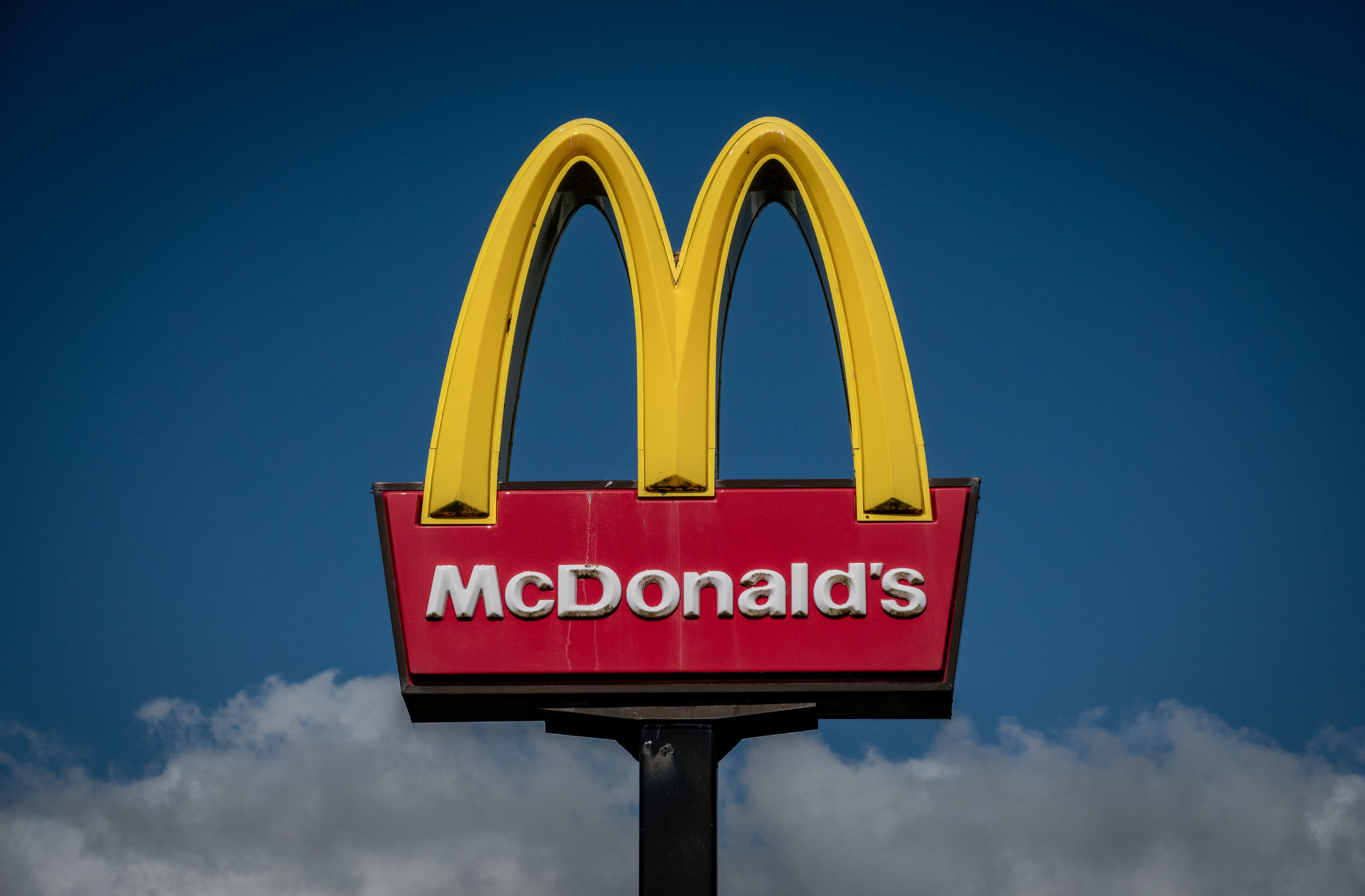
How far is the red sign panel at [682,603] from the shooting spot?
9.30 meters

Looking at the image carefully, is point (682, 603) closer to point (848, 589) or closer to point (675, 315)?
point (848, 589)

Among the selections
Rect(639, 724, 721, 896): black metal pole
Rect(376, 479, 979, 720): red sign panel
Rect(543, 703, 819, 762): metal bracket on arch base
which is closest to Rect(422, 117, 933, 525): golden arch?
Rect(376, 479, 979, 720): red sign panel

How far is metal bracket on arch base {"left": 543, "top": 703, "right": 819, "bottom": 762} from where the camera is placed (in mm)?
9188

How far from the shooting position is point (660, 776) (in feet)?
29.4

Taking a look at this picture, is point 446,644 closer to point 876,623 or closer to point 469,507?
point 469,507

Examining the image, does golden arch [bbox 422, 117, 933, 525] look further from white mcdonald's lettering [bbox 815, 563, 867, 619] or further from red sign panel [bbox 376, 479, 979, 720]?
white mcdonald's lettering [bbox 815, 563, 867, 619]

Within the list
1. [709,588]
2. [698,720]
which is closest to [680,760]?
[698,720]

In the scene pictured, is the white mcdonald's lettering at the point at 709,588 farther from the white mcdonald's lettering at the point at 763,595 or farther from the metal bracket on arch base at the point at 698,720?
the metal bracket on arch base at the point at 698,720

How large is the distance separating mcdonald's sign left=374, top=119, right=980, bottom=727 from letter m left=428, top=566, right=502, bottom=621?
13mm

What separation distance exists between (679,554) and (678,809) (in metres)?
1.89

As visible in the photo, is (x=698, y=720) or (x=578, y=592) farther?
(x=578, y=592)

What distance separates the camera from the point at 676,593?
9445mm

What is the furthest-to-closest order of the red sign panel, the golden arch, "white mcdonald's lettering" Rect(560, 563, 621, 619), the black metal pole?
the golden arch, "white mcdonald's lettering" Rect(560, 563, 621, 619), the red sign panel, the black metal pole

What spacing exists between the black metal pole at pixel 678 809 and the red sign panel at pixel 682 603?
0.98 feet
